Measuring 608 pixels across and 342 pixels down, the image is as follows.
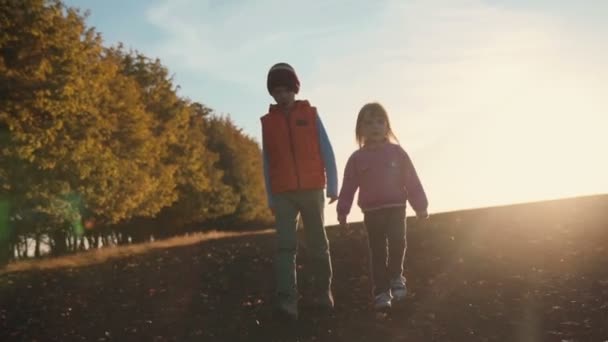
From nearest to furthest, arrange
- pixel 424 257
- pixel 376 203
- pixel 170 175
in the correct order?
pixel 376 203 → pixel 424 257 → pixel 170 175

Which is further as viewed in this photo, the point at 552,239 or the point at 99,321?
the point at 552,239

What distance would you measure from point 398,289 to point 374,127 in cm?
194

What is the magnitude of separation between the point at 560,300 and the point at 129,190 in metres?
27.4

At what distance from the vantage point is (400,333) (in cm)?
649

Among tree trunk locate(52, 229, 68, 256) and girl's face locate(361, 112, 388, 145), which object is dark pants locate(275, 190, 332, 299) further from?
tree trunk locate(52, 229, 68, 256)

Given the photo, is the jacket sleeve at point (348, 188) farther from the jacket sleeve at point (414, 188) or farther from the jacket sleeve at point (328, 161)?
the jacket sleeve at point (414, 188)

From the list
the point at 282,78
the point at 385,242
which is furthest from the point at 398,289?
the point at 282,78

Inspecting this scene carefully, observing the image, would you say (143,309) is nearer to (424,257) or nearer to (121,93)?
(424,257)

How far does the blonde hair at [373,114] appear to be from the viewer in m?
7.82

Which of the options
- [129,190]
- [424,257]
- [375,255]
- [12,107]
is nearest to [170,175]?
[129,190]

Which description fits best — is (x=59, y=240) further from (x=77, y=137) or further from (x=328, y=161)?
(x=328, y=161)

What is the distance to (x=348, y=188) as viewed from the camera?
8039mm

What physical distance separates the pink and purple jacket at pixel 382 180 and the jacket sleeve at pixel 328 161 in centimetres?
43

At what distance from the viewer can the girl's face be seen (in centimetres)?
777
